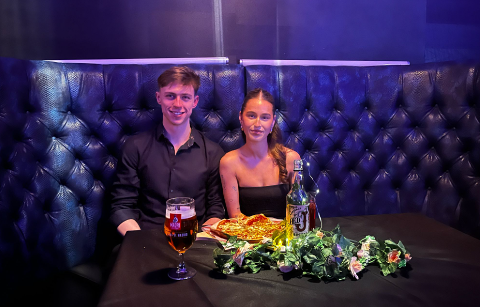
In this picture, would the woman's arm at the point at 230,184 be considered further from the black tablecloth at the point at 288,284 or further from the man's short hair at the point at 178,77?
the black tablecloth at the point at 288,284

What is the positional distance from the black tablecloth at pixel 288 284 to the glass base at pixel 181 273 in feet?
0.06

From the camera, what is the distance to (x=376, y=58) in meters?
2.93

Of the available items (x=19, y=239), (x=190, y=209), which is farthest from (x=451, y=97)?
(x=19, y=239)

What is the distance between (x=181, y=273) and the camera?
1076 millimetres

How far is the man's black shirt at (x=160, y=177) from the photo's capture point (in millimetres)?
2123

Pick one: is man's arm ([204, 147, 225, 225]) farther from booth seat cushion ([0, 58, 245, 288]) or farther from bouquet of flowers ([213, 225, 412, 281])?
bouquet of flowers ([213, 225, 412, 281])

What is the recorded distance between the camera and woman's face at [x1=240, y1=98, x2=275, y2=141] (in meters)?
2.06

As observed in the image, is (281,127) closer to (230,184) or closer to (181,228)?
(230,184)

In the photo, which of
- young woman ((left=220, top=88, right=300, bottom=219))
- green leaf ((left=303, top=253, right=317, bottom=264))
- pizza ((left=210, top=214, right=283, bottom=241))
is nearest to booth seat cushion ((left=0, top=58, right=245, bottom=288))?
young woman ((left=220, top=88, right=300, bottom=219))

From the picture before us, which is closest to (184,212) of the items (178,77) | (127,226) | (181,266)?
(181,266)

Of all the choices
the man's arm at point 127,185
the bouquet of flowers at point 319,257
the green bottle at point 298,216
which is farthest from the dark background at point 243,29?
the bouquet of flowers at point 319,257

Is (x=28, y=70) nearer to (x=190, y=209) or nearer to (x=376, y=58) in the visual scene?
(x=190, y=209)

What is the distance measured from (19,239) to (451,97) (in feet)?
8.45

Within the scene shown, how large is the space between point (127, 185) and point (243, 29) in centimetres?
135
